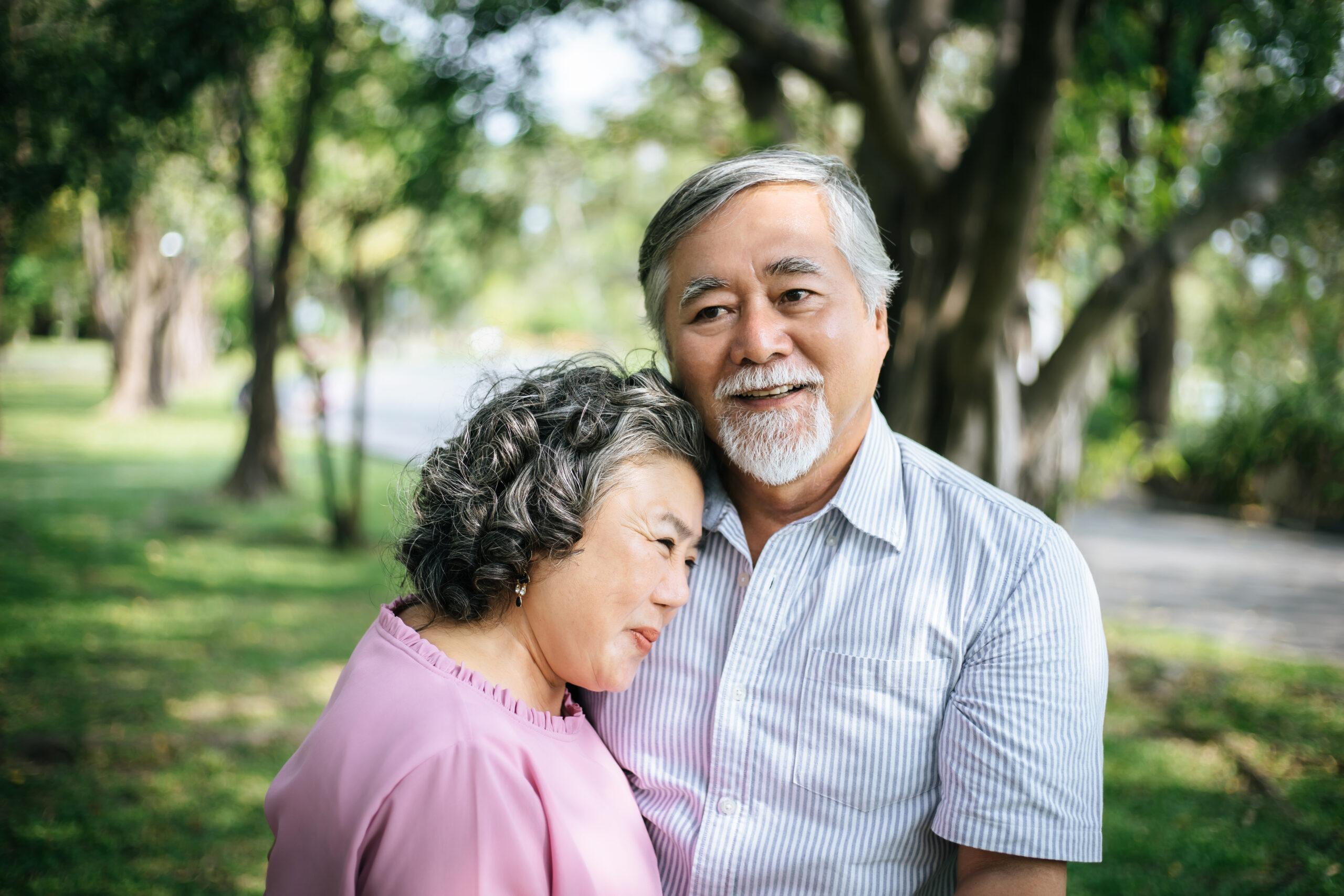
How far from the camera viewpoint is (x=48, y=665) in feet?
21.2

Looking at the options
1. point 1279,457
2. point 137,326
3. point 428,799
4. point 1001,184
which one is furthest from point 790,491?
point 137,326

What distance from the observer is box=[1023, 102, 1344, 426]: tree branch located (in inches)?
182

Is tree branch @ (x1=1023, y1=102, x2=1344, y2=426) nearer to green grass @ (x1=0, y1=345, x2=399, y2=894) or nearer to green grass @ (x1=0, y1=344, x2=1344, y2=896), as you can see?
green grass @ (x1=0, y1=344, x2=1344, y2=896)

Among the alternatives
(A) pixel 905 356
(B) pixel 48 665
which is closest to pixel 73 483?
(B) pixel 48 665

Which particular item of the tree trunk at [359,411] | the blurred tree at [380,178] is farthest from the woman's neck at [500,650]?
the tree trunk at [359,411]

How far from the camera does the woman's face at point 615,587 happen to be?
1.96 m

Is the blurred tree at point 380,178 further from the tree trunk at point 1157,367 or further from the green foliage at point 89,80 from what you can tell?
the tree trunk at point 1157,367

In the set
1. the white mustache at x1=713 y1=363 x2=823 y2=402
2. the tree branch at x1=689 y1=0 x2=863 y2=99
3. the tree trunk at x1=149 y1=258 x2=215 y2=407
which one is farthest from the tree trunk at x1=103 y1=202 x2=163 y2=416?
the white mustache at x1=713 y1=363 x2=823 y2=402

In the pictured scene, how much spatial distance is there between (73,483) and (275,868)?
538 inches

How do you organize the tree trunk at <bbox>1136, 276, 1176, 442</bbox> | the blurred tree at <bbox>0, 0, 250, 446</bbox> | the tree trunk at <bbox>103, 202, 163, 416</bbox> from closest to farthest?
the blurred tree at <bbox>0, 0, 250, 446</bbox> < the tree trunk at <bbox>1136, 276, 1176, 442</bbox> < the tree trunk at <bbox>103, 202, 163, 416</bbox>

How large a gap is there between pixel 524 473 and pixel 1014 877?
119cm

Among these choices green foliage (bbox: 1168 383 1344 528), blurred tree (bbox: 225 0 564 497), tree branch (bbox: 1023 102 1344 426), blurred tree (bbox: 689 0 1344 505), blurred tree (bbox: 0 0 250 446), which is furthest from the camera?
green foliage (bbox: 1168 383 1344 528)

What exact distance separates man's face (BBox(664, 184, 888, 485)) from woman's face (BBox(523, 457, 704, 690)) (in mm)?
254

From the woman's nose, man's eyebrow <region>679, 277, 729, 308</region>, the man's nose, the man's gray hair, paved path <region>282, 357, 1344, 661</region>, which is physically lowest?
→ paved path <region>282, 357, 1344, 661</region>
